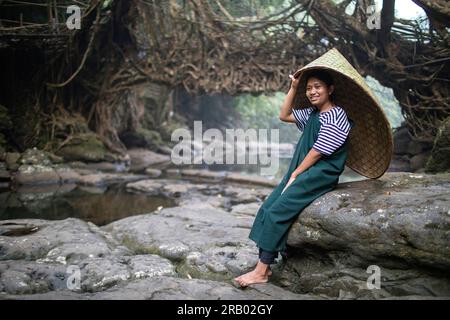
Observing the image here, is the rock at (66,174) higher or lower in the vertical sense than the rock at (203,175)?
higher

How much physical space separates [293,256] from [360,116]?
1128mm

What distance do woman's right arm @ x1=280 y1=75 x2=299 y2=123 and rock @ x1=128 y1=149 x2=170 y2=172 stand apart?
805cm

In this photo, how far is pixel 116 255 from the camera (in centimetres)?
322

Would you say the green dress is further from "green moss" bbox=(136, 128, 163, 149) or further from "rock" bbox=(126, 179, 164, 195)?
"green moss" bbox=(136, 128, 163, 149)

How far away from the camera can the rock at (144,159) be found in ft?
36.1

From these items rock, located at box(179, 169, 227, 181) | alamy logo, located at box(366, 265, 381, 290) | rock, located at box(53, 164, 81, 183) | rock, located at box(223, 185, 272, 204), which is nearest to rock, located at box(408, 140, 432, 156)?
rock, located at box(223, 185, 272, 204)

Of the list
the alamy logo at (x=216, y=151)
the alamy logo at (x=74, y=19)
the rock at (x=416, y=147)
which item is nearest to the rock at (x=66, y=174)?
the alamy logo at (x=74, y=19)

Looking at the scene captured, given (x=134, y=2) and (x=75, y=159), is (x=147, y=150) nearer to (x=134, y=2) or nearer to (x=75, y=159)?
(x=75, y=159)

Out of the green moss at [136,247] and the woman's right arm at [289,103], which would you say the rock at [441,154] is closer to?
the woman's right arm at [289,103]

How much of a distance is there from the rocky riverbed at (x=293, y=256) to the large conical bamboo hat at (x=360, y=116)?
189 mm

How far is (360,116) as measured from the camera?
2.73 m

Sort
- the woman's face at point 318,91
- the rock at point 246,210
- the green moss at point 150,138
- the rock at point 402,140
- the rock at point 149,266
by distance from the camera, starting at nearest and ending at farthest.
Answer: the woman's face at point 318,91 < the rock at point 149,266 < the rock at point 246,210 < the rock at point 402,140 < the green moss at point 150,138

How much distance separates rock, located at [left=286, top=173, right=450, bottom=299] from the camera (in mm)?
2068

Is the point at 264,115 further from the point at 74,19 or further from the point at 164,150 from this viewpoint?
the point at 74,19
